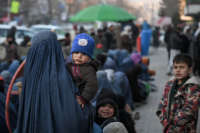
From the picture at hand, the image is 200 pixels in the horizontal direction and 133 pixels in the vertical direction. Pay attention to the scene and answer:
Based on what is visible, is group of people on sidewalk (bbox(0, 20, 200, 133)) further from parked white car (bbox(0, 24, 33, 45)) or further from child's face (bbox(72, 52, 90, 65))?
parked white car (bbox(0, 24, 33, 45))

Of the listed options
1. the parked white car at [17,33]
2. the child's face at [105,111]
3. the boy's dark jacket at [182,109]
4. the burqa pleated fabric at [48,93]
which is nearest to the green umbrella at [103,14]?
the parked white car at [17,33]

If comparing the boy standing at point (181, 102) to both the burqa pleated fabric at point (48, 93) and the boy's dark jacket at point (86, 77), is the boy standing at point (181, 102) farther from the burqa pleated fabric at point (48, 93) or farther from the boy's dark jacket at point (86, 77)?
the burqa pleated fabric at point (48, 93)

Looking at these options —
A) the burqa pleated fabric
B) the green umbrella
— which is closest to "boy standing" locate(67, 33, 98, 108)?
the burqa pleated fabric

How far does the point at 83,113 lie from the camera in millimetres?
2967

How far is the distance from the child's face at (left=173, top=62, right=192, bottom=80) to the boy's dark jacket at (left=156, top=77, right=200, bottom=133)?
10 centimetres

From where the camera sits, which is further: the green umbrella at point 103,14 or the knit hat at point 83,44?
the green umbrella at point 103,14

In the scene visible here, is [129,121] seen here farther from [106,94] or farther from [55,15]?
[55,15]

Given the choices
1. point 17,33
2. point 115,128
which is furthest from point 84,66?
point 17,33

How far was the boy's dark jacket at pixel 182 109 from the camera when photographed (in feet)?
13.0

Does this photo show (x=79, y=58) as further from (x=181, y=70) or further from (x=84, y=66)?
(x=181, y=70)

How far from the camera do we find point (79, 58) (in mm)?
3848

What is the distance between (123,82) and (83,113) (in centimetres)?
460

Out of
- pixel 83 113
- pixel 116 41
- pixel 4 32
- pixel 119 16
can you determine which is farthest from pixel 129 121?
pixel 4 32

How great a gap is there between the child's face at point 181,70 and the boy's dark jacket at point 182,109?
0.10 m
